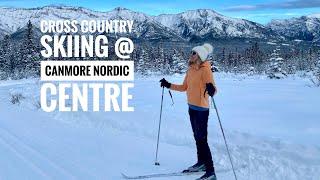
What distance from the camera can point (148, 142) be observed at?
10.1 metres

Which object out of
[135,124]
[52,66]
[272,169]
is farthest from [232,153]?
[52,66]

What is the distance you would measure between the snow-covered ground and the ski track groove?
0.6 inches

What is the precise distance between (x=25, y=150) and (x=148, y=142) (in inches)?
97.0

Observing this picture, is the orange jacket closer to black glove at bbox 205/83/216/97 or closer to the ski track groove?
black glove at bbox 205/83/216/97

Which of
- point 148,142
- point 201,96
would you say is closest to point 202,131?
point 201,96

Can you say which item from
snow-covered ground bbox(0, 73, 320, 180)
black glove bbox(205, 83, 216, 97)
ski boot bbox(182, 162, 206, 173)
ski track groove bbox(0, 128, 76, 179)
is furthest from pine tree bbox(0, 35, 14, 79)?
black glove bbox(205, 83, 216, 97)

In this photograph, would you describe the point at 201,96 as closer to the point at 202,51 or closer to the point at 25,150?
the point at 202,51

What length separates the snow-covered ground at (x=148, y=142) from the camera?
7480mm

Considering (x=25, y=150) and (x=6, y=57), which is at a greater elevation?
(x=6, y=57)

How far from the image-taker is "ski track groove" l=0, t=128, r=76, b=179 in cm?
746

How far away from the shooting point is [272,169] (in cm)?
735

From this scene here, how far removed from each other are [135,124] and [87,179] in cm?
489

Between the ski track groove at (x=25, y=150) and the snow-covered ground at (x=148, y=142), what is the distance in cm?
1

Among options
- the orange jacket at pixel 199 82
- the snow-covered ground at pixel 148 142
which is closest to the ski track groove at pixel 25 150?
the snow-covered ground at pixel 148 142
